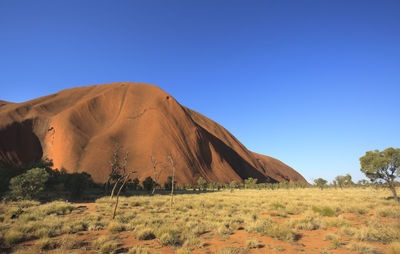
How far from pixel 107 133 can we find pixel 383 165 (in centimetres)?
6626

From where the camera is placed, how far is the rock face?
184 feet

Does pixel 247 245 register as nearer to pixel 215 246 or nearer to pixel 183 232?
pixel 215 246

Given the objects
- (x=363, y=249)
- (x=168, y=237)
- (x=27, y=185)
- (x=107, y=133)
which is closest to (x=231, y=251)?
(x=168, y=237)

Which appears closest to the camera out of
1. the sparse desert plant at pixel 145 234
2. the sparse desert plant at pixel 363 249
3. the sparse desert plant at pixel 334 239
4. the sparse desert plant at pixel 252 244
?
the sparse desert plant at pixel 363 249

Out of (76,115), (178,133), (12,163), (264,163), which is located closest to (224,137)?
(264,163)

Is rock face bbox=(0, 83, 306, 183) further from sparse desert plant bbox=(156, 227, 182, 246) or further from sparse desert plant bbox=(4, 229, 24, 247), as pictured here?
sparse desert plant bbox=(156, 227, 182, 246)

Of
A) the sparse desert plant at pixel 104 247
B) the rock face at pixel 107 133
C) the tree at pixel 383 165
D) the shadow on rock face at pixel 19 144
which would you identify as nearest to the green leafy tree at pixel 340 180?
the rock face at pixel 107 133

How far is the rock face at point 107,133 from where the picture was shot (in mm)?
56188

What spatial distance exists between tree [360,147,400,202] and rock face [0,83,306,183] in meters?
46.0

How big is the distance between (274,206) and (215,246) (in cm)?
1268

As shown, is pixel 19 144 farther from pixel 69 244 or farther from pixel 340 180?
pixel 340 180

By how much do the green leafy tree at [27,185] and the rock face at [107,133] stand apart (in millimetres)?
32832

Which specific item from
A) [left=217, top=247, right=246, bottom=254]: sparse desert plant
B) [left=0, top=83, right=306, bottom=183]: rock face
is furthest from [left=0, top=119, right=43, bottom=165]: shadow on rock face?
[left=217, top=247, right=246, bottom=254]: sparse desert plant

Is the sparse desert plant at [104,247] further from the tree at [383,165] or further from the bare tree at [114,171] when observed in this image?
the tree at [383,165]
